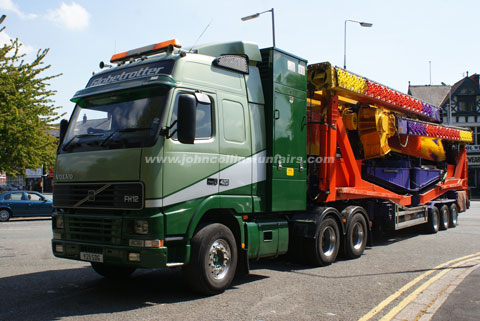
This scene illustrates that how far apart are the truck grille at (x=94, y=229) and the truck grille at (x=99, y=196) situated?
17cm

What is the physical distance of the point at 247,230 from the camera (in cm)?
680

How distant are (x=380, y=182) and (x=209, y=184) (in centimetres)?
629

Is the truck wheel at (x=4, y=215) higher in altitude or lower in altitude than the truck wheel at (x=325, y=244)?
lower

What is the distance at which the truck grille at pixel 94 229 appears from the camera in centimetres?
582

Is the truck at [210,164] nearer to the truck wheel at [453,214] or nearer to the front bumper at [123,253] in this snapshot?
the front bumper at [123,253]

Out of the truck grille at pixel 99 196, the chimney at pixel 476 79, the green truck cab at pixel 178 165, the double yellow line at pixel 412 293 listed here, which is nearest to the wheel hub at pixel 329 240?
the green truck cab at pixel 178 165

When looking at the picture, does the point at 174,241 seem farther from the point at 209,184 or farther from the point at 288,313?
the point at 288,313

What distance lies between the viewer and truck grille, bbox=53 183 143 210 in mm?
5699

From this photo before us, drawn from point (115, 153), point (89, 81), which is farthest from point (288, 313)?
point (89, 81)

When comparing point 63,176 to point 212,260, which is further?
point 63,176

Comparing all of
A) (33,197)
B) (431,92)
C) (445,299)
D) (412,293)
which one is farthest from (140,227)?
(431,92)

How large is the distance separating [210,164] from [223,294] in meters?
1.80

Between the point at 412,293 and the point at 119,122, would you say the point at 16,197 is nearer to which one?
the point at 119,122

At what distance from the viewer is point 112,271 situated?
7371 millimetres
